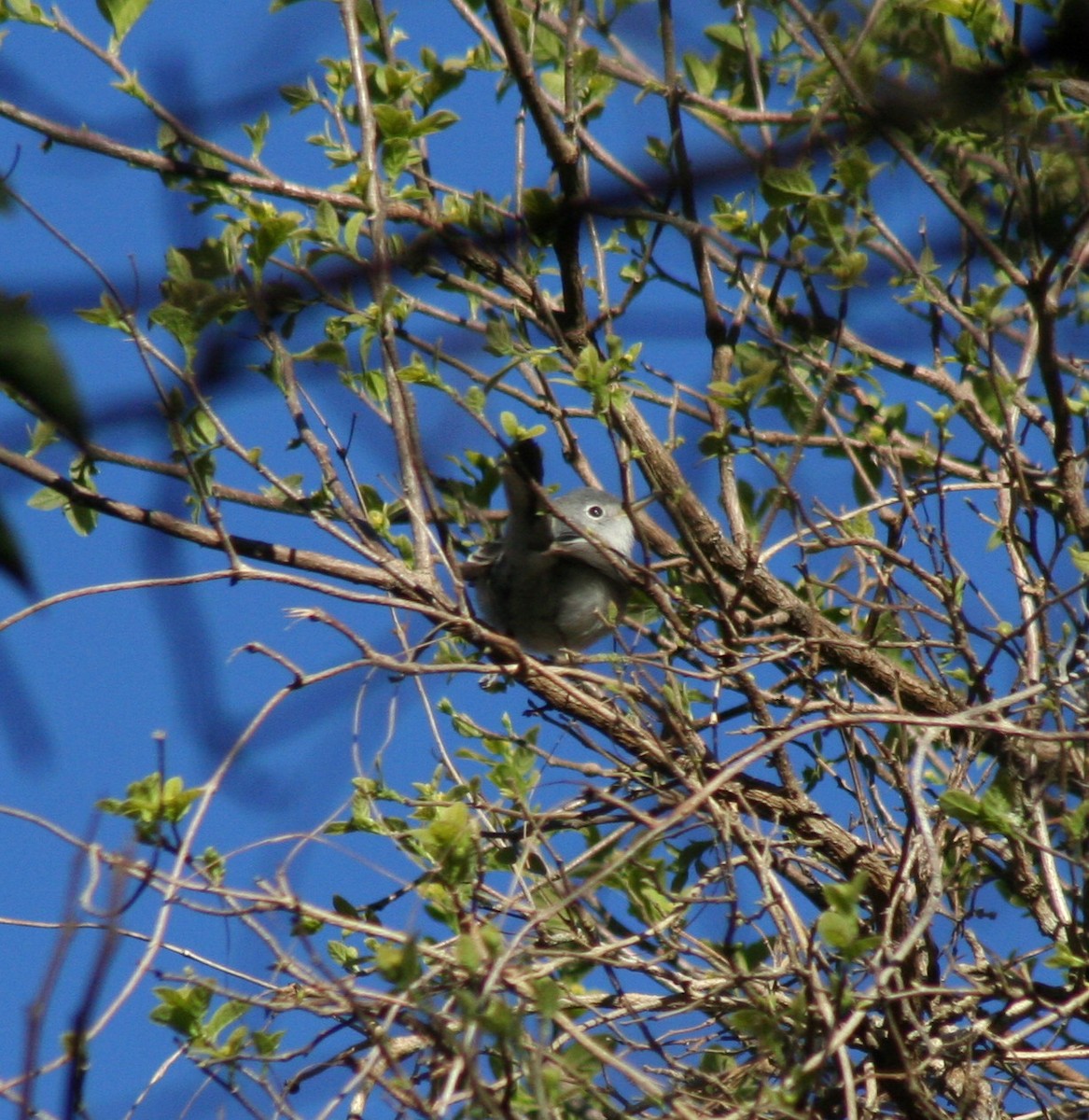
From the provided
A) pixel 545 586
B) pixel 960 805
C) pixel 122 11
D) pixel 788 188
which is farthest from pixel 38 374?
pixel 545 586

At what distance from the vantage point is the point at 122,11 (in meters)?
3.54

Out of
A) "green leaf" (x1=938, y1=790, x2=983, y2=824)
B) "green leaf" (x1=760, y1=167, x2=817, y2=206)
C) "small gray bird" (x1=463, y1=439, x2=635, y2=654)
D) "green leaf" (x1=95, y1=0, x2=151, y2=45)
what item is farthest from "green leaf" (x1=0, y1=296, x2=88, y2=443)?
"small gray bird" (x1=463, y1=439, x2=635, y2=654)

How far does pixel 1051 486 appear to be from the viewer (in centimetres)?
362

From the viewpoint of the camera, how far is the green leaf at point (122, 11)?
3525 millimetres

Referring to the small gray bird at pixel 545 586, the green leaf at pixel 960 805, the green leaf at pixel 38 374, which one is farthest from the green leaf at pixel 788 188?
the green leaf at pixel 38 374

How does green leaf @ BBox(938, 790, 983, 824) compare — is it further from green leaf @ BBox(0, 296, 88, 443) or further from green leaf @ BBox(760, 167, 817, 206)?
green leaf @ BBox(0, 296, 88, 443)

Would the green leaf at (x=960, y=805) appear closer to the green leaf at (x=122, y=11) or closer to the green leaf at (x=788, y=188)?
the green leaf at (x=788, y=188)

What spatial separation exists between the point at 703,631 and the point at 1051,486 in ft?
3.12

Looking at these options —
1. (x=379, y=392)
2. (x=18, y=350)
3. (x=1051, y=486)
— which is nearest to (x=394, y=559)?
(x=379, y=392)

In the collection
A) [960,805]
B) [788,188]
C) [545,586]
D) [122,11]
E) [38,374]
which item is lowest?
[38,374]

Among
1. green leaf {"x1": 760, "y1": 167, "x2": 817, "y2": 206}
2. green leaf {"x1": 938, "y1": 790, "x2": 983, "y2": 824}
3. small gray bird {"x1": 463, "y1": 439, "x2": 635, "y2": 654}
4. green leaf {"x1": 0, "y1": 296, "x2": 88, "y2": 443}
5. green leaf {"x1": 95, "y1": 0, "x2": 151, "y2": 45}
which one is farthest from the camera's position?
small gray bird {"x1": 463, "y1": 439, "x2": 635, "y2": 654}

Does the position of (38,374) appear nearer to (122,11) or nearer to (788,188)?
(788,188)

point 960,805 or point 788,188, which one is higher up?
point 788,188

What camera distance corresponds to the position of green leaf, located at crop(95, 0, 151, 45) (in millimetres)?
3525
